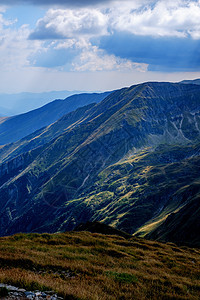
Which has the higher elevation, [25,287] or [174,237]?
[25,287]

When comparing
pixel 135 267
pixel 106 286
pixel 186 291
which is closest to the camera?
pixel 106 286

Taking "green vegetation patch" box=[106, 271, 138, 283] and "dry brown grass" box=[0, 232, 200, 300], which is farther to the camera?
"green vegetation patch" box=[106, 271, 138, 283]

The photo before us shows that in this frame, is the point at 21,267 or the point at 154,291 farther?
the point at 21,267

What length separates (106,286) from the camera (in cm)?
1495

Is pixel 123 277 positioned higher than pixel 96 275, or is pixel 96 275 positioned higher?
pixel 96 275

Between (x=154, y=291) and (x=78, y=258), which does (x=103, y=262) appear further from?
(x=154, y=291)

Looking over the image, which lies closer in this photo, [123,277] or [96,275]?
[123,277]

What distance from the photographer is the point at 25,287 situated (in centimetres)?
1281

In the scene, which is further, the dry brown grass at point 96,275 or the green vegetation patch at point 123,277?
the green vegetation patch at point 123,277

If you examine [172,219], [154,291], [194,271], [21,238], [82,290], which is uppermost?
[82,290]

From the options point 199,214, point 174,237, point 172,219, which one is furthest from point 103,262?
point 172,219

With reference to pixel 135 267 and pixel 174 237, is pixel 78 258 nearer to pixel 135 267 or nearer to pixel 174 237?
pixel 135 267

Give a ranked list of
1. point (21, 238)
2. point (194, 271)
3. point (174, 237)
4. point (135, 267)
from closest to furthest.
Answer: point (135, 267)
point (194, 271)
point (21, 238)
point (174, 237)

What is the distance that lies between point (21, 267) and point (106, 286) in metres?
6.55
